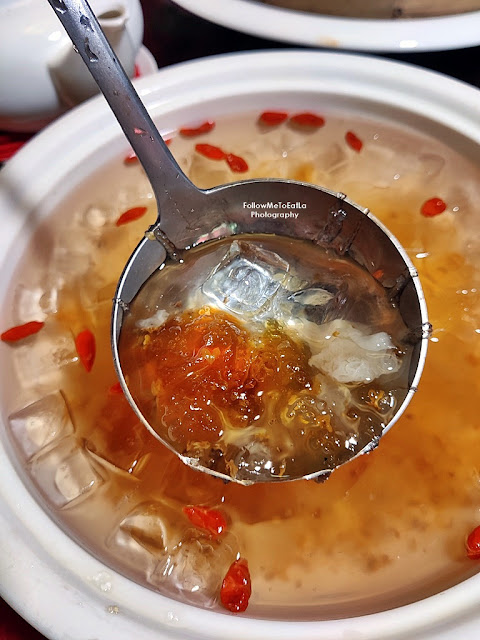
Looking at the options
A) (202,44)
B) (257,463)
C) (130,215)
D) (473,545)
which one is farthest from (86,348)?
(202,44)

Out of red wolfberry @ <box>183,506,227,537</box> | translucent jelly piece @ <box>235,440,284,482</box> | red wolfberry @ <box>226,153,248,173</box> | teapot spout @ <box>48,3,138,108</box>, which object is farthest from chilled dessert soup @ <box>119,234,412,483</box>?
teapot spout @ <box>48,3,138,108</box>

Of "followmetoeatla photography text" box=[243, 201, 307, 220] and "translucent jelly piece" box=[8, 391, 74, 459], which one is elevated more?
"followmetoeatla photography text" box=[243, 201, 307, 220]

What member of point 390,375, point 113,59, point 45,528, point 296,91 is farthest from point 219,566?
point 296,91

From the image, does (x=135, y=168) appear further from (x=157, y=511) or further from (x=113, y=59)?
(x=157, y=511)

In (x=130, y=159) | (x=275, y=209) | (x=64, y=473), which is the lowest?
(x=64, y=473)

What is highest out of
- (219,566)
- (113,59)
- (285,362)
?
(113,59)

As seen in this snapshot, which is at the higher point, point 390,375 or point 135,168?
point 135,168

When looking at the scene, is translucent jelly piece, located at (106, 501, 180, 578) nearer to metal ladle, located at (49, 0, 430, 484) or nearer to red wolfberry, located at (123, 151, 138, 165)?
metal ladle, located at (49, 0, 430, 484)

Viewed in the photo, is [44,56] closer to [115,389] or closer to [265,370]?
[115,389]
